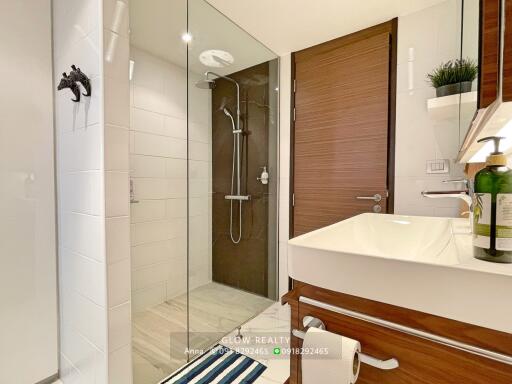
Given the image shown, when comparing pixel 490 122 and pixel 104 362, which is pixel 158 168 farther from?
pixel 490 122

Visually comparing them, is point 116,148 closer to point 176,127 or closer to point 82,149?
point 82,149

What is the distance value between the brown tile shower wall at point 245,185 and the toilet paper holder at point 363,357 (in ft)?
4.72

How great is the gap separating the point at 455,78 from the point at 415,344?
135 centimetres

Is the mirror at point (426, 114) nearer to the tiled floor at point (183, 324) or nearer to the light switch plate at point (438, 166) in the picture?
the light switch plate at point (438, 166)

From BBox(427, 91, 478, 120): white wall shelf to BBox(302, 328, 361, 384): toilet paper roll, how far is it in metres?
1.12

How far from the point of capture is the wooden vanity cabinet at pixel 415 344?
419 millimetres

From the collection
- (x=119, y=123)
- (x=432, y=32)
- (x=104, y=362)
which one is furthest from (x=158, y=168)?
(x=432, y=32)

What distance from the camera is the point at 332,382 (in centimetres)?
53

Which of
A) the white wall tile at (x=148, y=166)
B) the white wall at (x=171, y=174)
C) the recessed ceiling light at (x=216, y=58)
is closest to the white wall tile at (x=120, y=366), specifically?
the white wall at (x=171, y=174)

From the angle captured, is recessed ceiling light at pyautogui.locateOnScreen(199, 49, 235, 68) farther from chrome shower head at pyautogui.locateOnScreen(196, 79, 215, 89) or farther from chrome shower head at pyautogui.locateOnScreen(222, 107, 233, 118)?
chrome shower head at pyautogui.locateOnScreen(222, 107, 233, 118)

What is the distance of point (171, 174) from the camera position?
1829 mm

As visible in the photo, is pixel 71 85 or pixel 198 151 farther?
pixel 198 151

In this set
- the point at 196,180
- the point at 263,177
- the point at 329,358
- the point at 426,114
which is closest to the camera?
the point at 329,358

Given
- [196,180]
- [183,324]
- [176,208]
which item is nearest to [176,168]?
[196,180]
